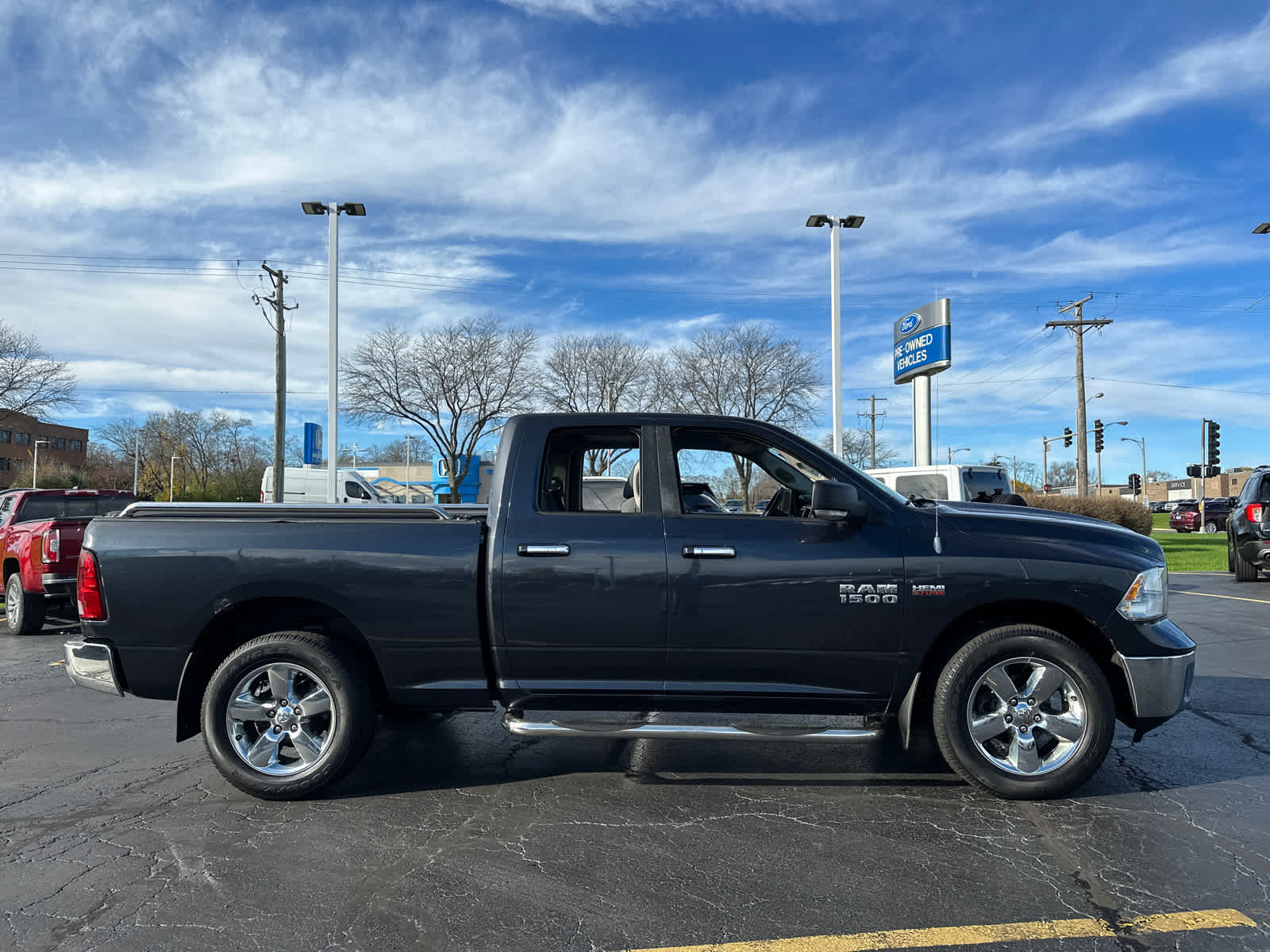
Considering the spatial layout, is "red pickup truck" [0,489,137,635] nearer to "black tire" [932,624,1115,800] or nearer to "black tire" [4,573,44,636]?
"black tire" [4,573,44,636]

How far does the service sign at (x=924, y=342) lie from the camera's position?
2180 cm

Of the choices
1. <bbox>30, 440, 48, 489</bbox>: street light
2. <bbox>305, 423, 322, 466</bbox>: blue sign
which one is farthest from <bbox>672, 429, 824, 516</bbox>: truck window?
<bbox>30, 440, 48, 489</bbox>: street light

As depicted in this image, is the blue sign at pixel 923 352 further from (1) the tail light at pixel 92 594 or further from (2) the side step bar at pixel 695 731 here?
(1) the tail light at pixel 92 594

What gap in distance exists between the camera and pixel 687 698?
4238mm

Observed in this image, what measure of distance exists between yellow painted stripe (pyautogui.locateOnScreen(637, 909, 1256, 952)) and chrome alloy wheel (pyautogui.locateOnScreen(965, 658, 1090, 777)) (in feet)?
3.63

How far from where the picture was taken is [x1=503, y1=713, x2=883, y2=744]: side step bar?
3.97 meters

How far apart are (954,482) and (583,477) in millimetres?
10390

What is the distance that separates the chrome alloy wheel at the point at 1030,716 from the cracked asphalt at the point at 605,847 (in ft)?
0.78

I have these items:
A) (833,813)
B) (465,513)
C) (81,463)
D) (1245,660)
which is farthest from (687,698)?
(81,463)

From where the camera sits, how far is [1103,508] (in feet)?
89.3

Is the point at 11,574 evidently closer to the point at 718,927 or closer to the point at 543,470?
the point at 543,470

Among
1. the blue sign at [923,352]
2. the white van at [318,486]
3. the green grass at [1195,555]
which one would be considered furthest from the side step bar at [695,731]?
the white van at [318,486]

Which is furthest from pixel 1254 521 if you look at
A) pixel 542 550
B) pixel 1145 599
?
pixel 542 550

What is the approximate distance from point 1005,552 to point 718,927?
87.9 inches
